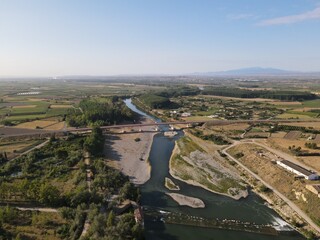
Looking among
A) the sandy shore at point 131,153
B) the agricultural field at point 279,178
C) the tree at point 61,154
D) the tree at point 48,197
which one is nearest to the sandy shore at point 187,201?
the sandy shore at point 131,153

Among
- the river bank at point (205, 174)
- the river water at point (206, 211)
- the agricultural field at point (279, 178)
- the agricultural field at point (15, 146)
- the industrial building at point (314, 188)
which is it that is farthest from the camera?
the agricultural field at point (15, 146)

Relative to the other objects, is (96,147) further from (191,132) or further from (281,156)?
(281,156)

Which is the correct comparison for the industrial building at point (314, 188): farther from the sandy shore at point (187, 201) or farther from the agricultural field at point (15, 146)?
the agricultural field at point (15, 146)

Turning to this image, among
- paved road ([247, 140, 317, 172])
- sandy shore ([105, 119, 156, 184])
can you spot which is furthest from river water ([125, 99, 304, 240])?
paved road ([247, 140, 317, 172])

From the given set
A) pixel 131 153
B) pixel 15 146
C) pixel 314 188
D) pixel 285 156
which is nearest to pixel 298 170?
pixel 314 188

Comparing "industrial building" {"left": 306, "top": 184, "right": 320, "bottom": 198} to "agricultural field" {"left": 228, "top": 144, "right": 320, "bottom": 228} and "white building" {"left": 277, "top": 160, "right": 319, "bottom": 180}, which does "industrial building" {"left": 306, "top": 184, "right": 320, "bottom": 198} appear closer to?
"agricultural field" {"left": 228, "top": 144, "right": 320, "bottom": 228}

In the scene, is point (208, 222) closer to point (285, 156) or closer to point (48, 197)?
point (48, 197)
